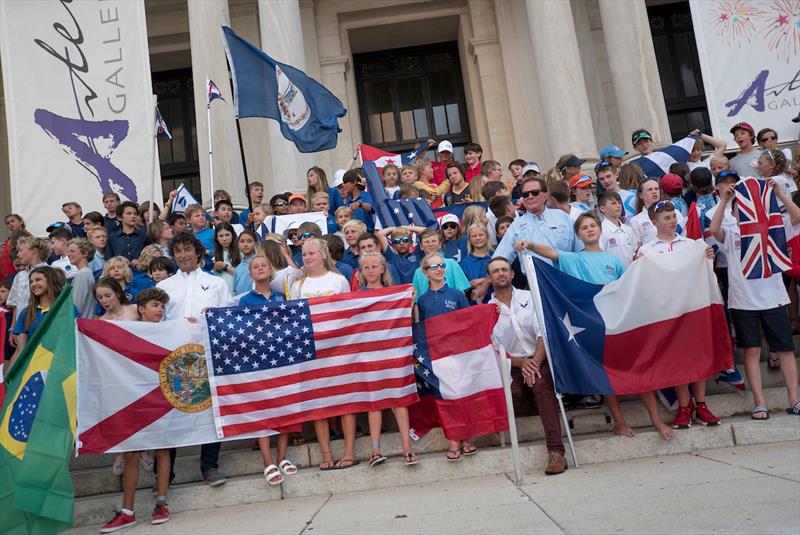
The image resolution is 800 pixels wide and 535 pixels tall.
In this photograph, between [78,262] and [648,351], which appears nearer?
[648,351]

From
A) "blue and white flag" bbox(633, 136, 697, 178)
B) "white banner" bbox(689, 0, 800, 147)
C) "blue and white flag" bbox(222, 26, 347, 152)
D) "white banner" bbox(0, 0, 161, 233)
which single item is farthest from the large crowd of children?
"white banner" bbox(689, 0, 800, 147)

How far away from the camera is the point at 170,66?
71.1ft

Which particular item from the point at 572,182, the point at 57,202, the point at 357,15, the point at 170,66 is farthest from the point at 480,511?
the point at 170,66

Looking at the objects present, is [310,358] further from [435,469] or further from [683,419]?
[683,419]

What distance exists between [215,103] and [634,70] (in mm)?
8754

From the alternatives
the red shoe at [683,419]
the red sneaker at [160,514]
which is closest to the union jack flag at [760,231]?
the red shoe at [683,419]

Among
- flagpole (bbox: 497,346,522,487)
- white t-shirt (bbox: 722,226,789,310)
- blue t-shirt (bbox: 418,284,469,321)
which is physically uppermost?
blue t-shirt (bbox: 418,284,469,321)

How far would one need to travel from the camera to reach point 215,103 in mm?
14953

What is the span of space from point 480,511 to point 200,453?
331 cm

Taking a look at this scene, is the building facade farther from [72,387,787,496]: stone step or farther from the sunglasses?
[72,387,787,496]: stone step

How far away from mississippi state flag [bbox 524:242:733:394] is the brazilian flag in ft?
12.5

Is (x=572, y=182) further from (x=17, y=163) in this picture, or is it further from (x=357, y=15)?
(x=357, y=15)

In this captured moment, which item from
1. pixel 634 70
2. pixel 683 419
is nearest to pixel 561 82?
pixel 634 70

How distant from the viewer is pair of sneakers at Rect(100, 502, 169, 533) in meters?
5.97
